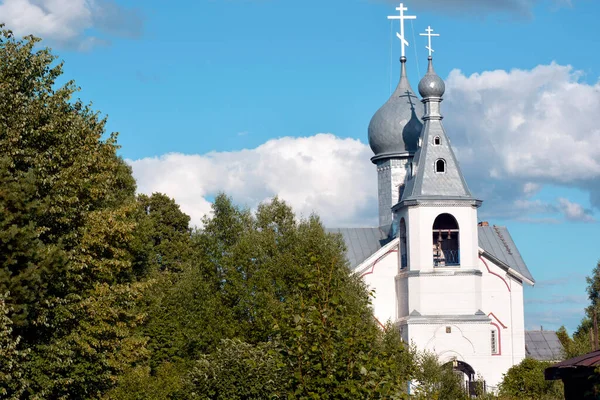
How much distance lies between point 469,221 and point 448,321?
4.23m

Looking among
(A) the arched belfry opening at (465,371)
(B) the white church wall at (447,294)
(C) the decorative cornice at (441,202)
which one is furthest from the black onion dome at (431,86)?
(A) the arched belfry opening at (465,371)

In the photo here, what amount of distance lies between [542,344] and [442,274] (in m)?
21.3

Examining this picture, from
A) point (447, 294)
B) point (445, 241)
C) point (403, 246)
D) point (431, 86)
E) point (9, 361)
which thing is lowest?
point (9, 361)

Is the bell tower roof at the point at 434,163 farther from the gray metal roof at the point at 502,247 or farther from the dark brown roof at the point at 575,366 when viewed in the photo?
the dark brown roof at the point at 575,366

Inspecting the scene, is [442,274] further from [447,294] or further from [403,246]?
[403,246]

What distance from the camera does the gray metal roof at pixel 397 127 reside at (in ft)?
169

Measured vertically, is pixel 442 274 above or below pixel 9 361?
above

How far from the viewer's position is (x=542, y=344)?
6347cm

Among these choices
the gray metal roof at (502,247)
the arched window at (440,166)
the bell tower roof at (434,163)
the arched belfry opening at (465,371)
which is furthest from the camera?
the gray metal roof at (502,247)

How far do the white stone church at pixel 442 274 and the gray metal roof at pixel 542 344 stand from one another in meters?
13.3

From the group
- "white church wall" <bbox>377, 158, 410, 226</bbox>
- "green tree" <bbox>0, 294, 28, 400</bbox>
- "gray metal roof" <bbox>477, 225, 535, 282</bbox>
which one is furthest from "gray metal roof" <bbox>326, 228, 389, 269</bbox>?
"green tree" <bbox>0, 294, 28, 400</bbox>

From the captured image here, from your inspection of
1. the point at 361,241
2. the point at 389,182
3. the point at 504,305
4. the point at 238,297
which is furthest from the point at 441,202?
the point at 238,297

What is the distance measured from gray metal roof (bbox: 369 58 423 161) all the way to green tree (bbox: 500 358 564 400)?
1209cm

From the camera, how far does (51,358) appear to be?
25188 mm
